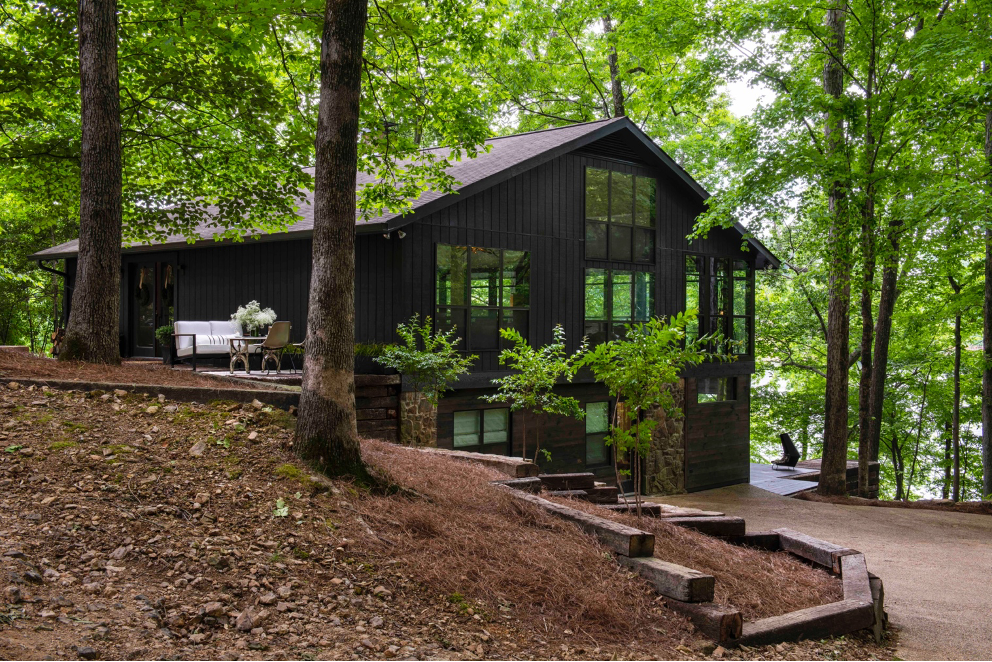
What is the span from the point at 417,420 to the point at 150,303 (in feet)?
32.4

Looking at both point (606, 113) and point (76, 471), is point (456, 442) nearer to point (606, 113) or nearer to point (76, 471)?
point (76, 471)

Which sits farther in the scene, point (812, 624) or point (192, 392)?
point (192, 392)

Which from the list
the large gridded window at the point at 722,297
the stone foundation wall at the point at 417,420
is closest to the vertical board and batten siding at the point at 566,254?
the large gridded window at the point at 722,297

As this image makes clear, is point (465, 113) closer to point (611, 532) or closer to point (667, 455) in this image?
point (611, 532)

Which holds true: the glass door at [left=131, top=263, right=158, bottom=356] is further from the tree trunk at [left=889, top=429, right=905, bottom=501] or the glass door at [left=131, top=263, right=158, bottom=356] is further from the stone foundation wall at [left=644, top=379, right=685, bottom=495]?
the tree trunk at [left=889, top=429, right=905, bottom=501]

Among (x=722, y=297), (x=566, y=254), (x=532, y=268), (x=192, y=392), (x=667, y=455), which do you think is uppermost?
(x=566, y=254)

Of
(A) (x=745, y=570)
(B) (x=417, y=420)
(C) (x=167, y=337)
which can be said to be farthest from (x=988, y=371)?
(C) (x=167, y=337)

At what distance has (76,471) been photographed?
532cm

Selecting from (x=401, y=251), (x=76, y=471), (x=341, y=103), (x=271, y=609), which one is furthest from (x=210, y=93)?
(x=271, y=609)

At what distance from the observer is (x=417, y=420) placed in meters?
13.0

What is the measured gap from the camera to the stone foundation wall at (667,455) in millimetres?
17391

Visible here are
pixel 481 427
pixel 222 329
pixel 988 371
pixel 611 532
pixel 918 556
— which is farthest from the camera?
pixel 988 371

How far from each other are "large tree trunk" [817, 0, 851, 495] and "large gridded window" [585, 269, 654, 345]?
381cm

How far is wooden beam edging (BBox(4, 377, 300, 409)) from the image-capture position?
7246 mm
